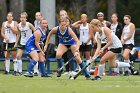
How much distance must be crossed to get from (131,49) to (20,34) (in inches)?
151

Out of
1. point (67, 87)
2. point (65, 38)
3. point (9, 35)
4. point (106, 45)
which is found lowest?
point (67, 87)

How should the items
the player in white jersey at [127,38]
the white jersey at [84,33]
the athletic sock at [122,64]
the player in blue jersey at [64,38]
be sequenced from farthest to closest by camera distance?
the white jersey at [84,33] < the player in white jersey at [127,38] < the athletic sock at [122,64] < the player in blue jersey at [64,38]

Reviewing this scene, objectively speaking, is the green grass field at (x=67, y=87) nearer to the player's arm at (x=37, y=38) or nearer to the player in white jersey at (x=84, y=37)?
the player's arm at (x=37, y=38)

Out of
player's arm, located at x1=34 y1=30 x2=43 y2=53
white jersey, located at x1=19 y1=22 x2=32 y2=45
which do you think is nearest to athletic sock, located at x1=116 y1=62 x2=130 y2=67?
player's arm, located at x1=34 y1=30 x2=43 y2=53

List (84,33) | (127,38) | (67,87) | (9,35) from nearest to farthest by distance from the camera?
(67,87) < (127,38) < (84,33) < (9,35)

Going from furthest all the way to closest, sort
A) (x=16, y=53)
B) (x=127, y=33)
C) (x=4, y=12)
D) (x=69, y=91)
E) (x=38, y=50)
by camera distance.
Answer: (x=4, y=12)
(x=16, y=53)
(x=127, y=33)
(x=38, y=50)
(x=69, y=91)

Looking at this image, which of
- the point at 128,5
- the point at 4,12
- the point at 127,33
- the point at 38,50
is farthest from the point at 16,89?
the point at 128,5

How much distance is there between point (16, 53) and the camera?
26.2 m

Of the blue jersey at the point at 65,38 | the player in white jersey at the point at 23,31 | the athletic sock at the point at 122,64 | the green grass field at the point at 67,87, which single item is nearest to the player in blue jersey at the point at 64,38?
the blue jersey at the point at 65,38

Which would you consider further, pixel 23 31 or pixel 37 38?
pixel 23 31

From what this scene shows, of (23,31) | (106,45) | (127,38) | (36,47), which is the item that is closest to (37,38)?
(36,47)

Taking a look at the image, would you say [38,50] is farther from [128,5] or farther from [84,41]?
[128,5]

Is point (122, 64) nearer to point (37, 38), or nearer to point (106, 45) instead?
point (106, 45)

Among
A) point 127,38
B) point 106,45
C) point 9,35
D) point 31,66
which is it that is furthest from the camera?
point 9,35
